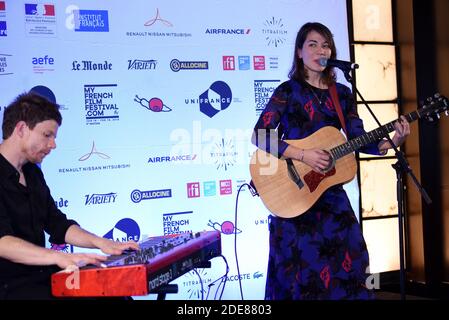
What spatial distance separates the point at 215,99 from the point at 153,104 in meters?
0.48

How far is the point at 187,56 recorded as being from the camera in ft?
14.1

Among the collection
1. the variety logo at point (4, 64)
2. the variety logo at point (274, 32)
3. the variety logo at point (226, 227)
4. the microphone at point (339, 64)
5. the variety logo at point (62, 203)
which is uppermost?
the variety logo at point (274, 32)

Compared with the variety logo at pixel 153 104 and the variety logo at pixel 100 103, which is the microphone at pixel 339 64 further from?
the variety logo at pixel 100 103

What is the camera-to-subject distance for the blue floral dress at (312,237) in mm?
3268

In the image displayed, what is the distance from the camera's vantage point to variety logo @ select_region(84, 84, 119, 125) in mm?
3967

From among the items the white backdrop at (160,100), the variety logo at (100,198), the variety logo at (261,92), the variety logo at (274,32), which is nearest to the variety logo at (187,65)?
the white backdrop at (160,100)

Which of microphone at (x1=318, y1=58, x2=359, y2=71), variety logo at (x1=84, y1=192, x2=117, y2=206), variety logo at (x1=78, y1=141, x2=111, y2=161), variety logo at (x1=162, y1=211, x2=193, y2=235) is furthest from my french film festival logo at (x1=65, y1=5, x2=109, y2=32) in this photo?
microphone at (x1=318, y1=58, x2=359, y2=71)

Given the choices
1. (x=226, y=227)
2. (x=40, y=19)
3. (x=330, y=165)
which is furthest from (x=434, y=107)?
(x=40, y=19)

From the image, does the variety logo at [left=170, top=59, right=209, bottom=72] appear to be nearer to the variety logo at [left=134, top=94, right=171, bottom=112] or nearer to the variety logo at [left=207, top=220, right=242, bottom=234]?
the variety logo at [left=134, top=94, right=171, bottom=112]

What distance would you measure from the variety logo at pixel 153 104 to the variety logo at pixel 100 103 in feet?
0.58

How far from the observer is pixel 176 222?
422cm

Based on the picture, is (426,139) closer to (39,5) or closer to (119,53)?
(119,53)

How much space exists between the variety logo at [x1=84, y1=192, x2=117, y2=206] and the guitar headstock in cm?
203
